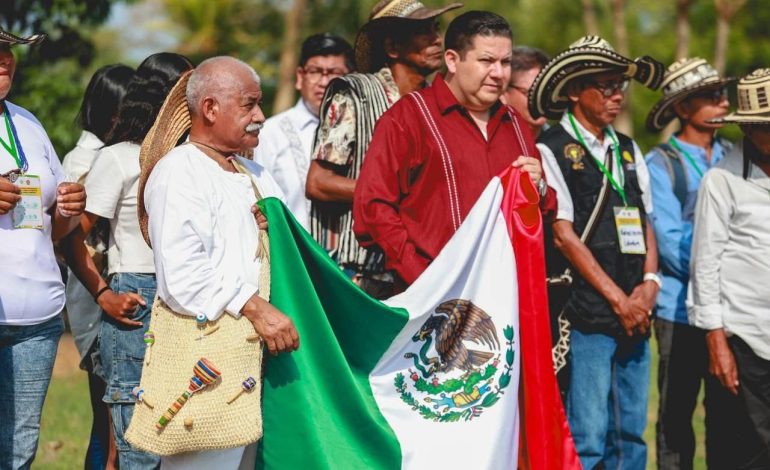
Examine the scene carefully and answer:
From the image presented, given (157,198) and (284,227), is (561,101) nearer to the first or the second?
(284,227)

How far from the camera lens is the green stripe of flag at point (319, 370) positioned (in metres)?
4.81

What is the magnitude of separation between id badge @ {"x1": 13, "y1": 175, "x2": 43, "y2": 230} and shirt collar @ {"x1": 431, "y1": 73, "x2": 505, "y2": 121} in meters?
2.08

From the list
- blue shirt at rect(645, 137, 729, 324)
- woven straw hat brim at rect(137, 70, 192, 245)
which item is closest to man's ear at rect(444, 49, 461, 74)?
woven straw hat brim at rect(137, 70, 192, 245)

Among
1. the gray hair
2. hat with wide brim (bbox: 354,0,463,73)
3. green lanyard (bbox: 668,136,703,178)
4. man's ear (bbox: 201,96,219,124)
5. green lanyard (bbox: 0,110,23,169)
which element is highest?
hat with wide brim (bbox: 354,0,463,73)

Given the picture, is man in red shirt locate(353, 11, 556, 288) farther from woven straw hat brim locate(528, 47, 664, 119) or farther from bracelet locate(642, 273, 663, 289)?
bracelet locate(642, 273, 663, 289)

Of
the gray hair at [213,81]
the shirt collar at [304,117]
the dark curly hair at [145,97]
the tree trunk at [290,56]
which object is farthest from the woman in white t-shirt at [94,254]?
the tree trunk at [290,56]

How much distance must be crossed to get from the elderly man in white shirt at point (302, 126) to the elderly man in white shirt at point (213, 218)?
182 cm

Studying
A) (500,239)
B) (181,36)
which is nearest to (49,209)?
(500,239)

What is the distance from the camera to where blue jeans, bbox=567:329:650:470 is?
6258 mm

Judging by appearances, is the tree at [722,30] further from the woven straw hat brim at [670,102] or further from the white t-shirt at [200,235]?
the white t-shirt at [200,235]

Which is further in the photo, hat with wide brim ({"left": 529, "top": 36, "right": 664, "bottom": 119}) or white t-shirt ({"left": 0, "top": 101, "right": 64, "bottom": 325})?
Result: hat with wide brim ({"left": 529, "top": 36, "right": 664, "bottom": 119})

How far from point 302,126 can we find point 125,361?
9.36ft

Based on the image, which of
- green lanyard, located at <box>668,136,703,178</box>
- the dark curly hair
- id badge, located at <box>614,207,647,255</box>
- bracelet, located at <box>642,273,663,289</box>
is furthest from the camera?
green lanyard, located at <box>668,136,703,178</box>

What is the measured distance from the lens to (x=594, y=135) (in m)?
6.55
